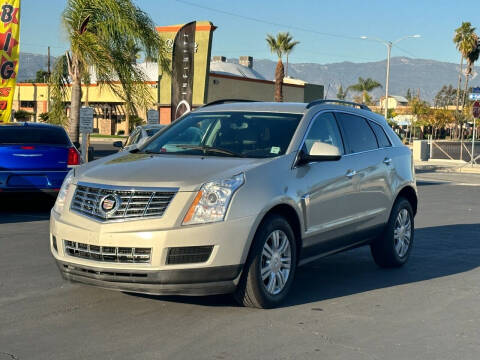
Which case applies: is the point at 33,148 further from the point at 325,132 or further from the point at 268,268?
the point at 268,268

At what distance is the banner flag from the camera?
75.9 ft

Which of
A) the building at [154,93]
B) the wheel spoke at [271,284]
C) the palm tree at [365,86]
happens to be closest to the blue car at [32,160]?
the wheel spoke at [271,284]

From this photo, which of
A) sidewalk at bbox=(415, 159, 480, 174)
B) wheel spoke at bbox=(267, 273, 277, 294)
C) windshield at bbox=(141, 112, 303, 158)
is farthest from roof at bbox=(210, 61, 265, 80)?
wheel spoke at bbox=(267, 273, 277, 294)

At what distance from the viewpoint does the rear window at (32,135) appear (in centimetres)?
1219

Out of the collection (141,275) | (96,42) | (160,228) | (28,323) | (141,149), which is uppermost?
(96,42)

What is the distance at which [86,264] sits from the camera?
5715mm

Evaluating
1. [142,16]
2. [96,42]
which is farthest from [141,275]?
[142,16]

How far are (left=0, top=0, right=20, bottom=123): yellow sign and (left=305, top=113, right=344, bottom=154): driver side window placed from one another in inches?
576

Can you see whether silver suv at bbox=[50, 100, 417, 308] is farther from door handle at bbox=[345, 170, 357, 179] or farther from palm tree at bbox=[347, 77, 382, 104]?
palm tree at bbox=[347, 77, 382, 104]

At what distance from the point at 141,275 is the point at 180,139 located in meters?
1.91

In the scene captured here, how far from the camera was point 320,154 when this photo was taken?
6559 millimetres

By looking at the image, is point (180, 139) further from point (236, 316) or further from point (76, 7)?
point (76, 7)

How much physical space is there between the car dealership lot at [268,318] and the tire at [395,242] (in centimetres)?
14

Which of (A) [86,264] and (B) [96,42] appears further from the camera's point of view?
(B) [96,42]
